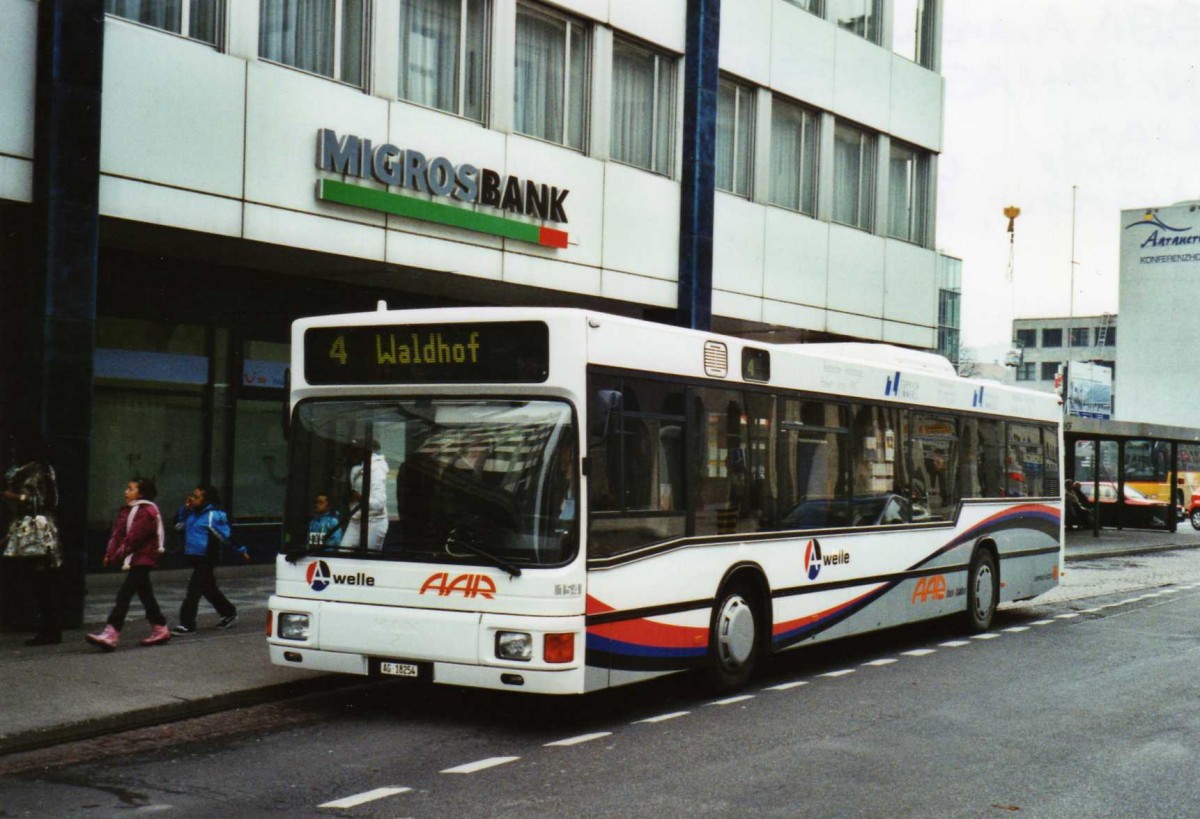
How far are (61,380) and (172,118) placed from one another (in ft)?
10.6

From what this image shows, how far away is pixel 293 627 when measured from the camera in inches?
368

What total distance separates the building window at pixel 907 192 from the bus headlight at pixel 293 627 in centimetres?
2036

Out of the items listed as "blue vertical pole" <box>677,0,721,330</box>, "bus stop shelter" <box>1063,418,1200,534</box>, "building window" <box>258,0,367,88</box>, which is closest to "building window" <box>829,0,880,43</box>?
"blue vertical pole" <box>677,0,721,330</box>

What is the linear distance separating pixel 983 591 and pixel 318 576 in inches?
339

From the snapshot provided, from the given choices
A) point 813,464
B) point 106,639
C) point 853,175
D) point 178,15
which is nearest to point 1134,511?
point 853,175

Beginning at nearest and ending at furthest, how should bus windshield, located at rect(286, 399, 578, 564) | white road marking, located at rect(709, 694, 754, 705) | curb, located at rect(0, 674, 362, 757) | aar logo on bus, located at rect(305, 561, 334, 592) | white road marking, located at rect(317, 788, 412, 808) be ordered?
white road marking, located at rect(317, 788, 412, 808) → curb, located at rect(0, 674, 362, 757) → bus windshield, located at rect(286, 399, 578, 564) → aar logo on bus, located at rect(305, 561, 334, 592) → white road marking, located at rect(709, 694, 754, 705)

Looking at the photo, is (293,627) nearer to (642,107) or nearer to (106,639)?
(106,639)

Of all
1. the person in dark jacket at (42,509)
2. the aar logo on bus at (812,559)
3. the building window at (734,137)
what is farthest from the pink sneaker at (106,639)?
the building window at (734,137)

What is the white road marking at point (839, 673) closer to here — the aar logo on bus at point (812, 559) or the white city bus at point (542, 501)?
the white city bus at point (542, 501)

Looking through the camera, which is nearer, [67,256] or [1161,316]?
[67,256]

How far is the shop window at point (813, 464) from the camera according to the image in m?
11.3

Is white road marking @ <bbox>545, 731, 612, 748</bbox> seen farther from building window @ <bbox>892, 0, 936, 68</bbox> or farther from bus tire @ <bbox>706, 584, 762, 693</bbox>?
building window @ <bbox>892, 0, 936, 68</bbox>

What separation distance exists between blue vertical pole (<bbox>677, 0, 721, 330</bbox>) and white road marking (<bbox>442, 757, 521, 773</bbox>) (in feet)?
45.9

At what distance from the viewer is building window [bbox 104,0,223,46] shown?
14555 millimetres
